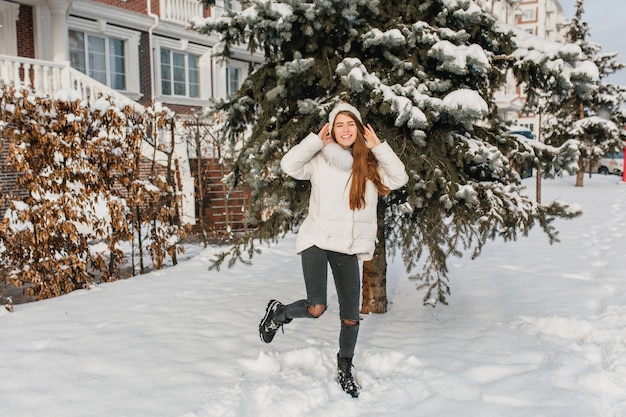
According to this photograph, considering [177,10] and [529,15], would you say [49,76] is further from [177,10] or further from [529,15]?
[529,15]

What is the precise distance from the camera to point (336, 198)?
3.51 m

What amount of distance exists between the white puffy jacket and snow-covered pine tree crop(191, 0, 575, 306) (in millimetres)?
663

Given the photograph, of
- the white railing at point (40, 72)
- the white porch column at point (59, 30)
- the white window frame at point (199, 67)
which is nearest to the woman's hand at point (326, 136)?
the white railing at point (40, 72)

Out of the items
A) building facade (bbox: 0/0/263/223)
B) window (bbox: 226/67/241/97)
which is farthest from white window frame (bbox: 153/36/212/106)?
window (bbox: 226/67/241/97)

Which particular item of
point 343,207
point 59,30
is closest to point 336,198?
point 343,207

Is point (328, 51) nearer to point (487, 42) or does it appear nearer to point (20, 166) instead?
point (487, 42)

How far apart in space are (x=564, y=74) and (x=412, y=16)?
137 centimetres

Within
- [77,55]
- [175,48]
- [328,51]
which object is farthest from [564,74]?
[175,48]

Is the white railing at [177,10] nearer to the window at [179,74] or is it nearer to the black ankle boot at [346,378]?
the window at [179,74]

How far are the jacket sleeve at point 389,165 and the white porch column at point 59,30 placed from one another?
13.1 m

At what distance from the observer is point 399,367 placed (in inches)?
156

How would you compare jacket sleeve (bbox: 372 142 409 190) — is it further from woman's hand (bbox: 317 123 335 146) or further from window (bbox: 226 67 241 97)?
window (bbox: 226 67 241 97)

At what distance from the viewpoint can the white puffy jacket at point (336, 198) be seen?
11.4 ft

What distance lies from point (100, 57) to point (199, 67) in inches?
185
